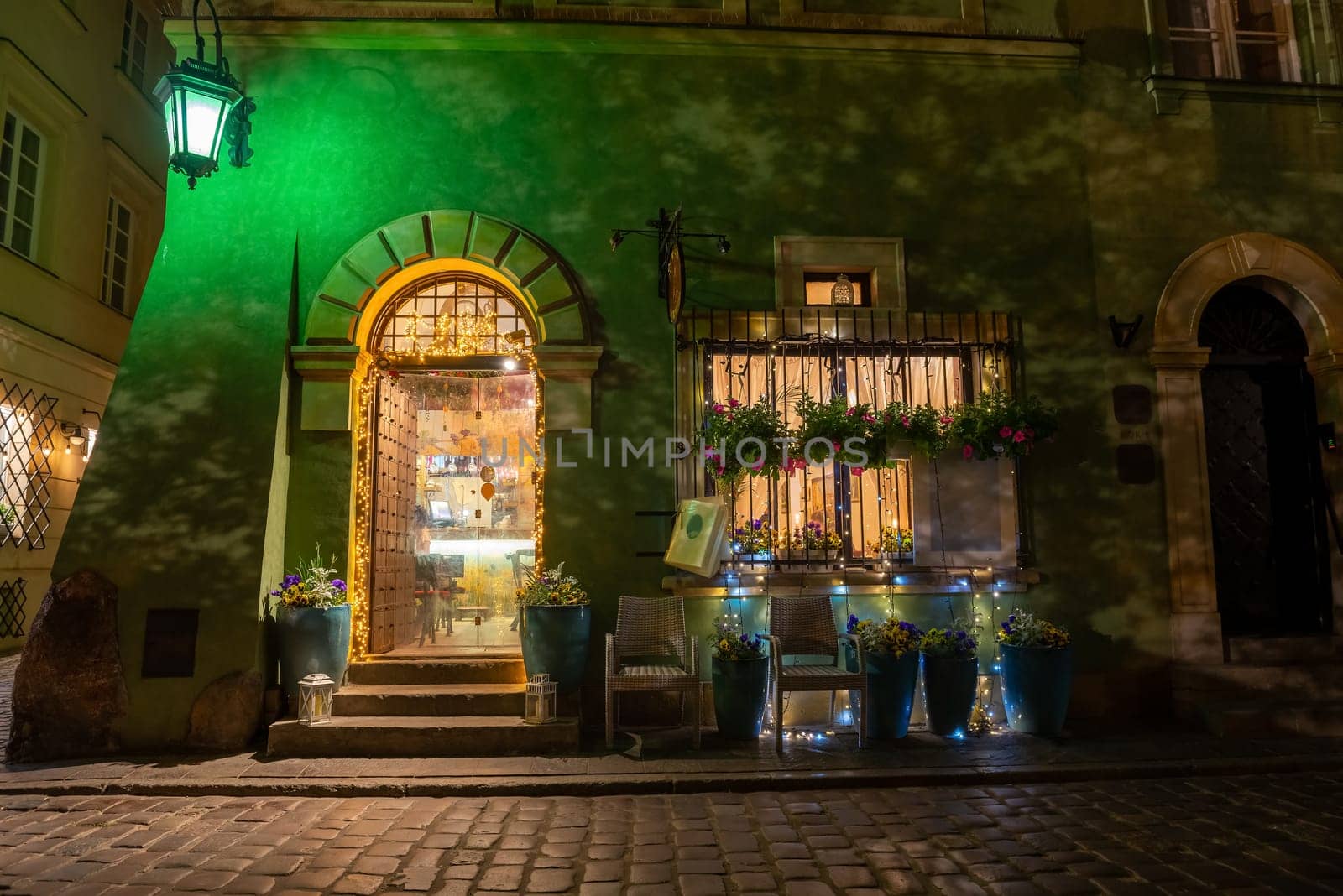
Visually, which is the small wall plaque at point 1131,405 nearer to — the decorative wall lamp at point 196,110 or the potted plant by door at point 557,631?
the potted plant by door at point 557,631

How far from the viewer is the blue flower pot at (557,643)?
21.4ft

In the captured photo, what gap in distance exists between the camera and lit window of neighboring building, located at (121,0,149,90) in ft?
41.1

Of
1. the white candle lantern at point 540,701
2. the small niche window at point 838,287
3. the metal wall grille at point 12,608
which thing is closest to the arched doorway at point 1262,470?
the small niche window at point 838,287

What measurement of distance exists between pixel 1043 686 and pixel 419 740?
485 centimetres

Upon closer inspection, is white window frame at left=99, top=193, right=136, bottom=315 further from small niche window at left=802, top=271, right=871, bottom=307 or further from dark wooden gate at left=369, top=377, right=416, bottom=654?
small niche window at left=802, top=271, right=871, bottom=307

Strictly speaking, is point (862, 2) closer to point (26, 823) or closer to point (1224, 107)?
point (1224, 107)

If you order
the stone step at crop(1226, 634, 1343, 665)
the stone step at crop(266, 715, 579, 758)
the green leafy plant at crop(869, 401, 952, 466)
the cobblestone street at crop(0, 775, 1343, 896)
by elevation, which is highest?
the green leafy plant at crop(869, 401, 952, 466)

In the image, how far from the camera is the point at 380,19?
7.39 meters

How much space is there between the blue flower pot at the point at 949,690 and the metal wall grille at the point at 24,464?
1082 centimetres

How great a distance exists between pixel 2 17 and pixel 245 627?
8569 millimetres

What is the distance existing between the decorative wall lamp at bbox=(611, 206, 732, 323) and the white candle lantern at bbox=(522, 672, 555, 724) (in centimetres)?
308

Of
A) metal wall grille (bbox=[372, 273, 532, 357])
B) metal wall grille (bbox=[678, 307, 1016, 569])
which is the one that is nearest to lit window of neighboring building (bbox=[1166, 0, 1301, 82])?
metal wall grille (bbox=[678, 307, 1016, 569])

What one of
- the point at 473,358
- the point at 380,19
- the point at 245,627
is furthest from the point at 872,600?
the point at 380,19

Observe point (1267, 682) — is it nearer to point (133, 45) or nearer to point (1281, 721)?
point (1281, 721)
